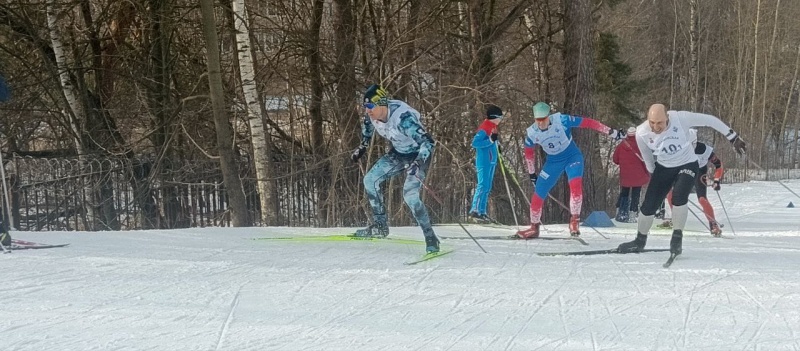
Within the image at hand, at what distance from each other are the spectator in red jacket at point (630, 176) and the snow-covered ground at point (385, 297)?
3500mm

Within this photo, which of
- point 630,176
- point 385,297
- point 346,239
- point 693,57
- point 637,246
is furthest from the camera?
point 693,57

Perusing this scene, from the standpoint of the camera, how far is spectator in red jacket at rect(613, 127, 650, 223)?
1119 cm

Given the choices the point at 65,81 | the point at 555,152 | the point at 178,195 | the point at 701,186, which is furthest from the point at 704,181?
the point at 65,81

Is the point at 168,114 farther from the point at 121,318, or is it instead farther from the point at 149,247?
the point at 121,318

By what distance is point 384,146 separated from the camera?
14.8 metres

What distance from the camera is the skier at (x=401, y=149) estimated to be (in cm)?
673

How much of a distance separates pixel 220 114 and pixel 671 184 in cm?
744

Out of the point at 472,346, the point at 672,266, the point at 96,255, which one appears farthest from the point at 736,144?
the point at 96,255

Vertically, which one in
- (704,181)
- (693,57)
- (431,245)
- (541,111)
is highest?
(693,57)

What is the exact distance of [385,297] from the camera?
5.26m

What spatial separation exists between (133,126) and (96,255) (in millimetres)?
11369

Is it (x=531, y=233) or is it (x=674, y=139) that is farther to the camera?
(x=531, y=233)

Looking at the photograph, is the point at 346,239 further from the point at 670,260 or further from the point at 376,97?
the point at 670,260

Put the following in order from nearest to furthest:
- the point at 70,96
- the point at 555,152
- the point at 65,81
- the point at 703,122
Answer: the point at 703,122 → the point at 555,152 → the point at 65,81 → the point at 70,96
